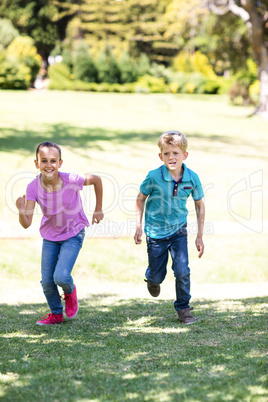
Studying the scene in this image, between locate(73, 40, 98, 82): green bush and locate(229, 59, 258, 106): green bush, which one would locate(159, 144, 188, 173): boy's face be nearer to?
locate(229, 59, 258, 106): green bush

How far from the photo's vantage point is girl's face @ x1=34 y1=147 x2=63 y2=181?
497 centimetres

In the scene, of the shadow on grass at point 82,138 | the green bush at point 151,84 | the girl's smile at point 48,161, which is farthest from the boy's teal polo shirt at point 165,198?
the green bush at point 151,84

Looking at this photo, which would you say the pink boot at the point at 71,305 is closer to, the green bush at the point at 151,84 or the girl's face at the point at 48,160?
the girl's face at the point at 48,160

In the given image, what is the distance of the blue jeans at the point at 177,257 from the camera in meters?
5.20

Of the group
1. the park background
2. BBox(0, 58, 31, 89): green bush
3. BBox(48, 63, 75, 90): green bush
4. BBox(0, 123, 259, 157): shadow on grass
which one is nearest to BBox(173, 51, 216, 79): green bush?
BBox(48, 63, 75, 90): green bush

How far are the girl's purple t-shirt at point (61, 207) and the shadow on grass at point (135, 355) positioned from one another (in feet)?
2.82

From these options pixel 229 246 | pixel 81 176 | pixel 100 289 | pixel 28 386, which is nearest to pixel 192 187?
Answer: pixel 81 176

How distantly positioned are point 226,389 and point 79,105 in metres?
28.9

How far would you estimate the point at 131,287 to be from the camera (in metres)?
8.17

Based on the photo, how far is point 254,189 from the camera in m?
14.3

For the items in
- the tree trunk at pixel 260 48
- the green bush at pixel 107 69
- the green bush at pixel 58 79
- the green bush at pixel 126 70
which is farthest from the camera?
the green bush at pixel 126 70

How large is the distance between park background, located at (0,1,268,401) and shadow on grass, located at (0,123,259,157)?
0.22 feet

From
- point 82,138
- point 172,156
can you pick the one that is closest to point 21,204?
point 172,156

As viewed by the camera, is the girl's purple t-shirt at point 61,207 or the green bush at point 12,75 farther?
the green bush at point 12,75
